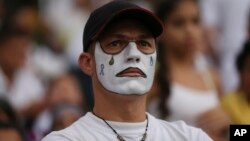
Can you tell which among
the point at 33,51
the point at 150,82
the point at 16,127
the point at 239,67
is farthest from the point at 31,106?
the point at 150,82

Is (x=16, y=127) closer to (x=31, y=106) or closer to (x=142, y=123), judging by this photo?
(x=142, y=123)

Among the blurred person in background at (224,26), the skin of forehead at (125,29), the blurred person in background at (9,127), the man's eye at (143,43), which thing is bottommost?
the blurred person in background at (9,127)

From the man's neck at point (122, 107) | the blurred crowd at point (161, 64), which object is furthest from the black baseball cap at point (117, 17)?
the blurred crowd at point (161, 64)

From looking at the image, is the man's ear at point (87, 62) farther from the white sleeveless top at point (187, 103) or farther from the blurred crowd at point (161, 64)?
the white sleeveless top at point (187, 103)

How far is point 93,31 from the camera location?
3.37 meters

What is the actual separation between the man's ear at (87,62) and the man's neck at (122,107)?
5.7 inches

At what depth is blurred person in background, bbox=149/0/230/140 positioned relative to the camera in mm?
A: 6504

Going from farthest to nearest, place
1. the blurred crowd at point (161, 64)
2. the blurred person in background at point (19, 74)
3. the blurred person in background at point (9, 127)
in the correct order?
the blurred person in background at point (19, 74) → the blurred crowd at point (161, 64) → the blurred person in background at point (9, 127)

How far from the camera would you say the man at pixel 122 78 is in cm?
333

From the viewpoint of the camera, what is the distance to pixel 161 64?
6824 millimetres

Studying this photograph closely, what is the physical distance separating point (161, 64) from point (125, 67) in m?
3.42

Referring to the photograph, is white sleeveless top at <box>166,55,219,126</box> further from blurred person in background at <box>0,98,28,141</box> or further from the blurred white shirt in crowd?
blurred person in background at <box>0,98,28,141</box>

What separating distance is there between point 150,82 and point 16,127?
1.76 m

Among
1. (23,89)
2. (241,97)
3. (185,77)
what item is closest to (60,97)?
(23,89)
